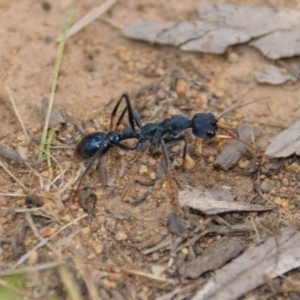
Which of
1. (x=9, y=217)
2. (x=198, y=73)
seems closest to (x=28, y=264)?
(x=9, y=217)

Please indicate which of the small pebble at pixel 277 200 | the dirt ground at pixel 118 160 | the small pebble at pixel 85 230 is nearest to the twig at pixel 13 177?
the dirt ground at pixel 118 160

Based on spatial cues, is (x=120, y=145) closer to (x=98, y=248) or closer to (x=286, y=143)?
(x=98, y=248)

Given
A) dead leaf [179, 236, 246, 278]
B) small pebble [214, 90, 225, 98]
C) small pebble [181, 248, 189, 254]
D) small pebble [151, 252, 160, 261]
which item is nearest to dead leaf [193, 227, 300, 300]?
dead leaf [179, 236, 246, 278]

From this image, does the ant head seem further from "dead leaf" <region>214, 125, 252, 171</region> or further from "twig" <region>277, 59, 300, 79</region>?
"twig" <region>277, 59, 300, 79</region>

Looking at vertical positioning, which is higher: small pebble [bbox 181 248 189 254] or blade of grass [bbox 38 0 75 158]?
blade of grass [bbox 38 0 75 158]

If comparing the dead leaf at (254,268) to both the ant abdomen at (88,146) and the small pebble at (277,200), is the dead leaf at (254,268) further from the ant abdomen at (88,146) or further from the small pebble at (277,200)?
the ant abdomen at (88,146)
